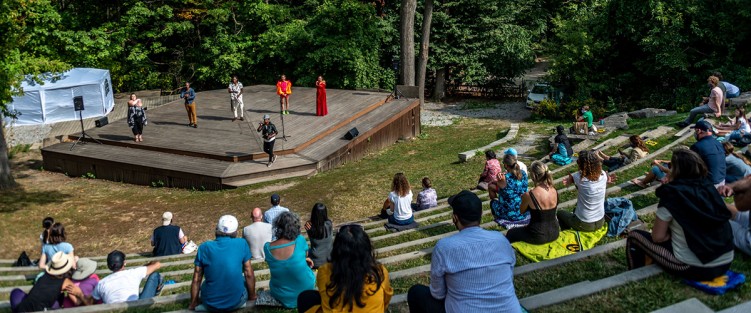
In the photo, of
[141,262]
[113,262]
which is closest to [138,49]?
[141,262]

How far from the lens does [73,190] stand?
1856 centimetres

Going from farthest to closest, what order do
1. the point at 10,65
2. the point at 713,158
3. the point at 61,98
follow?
the point at 61,98, the point at 10,65, the point at 713,158

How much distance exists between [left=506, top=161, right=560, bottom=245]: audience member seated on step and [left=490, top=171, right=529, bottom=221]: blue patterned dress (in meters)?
1.33

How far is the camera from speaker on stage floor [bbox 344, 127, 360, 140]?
20.8 metres

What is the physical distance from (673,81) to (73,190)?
23.4 m

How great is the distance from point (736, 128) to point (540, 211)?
29.7 feet

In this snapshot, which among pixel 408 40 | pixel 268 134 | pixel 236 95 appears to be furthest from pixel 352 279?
pixel 408 40

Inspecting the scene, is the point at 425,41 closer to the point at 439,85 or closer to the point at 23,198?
the point at 439,85

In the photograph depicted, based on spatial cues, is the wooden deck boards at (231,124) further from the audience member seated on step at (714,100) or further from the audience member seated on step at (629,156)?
the audience member seated on step at (714,100)

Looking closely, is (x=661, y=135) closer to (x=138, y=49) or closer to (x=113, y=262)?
(x=113, y=262)

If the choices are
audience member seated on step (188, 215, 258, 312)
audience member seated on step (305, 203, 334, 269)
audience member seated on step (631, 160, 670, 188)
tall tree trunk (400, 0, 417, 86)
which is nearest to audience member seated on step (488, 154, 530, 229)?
audience member seated on step (631, 160, 670, 188)

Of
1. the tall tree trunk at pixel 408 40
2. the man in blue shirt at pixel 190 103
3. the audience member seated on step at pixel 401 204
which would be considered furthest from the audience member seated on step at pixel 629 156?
the tall tree trunk at pixel 408 40

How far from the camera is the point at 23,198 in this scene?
17.5m

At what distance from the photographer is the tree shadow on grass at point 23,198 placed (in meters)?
16.5
